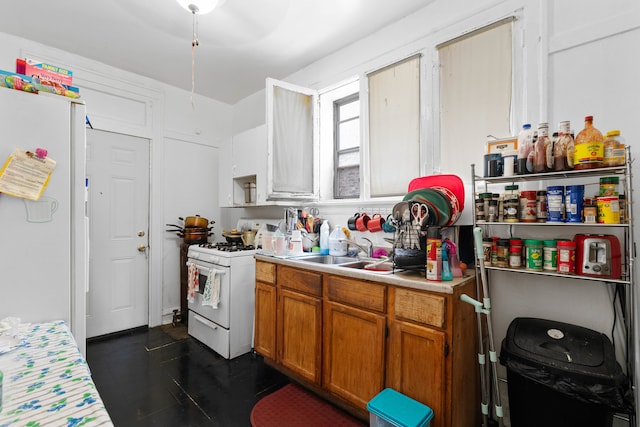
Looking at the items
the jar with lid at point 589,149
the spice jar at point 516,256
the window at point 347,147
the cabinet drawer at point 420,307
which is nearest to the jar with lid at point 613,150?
the jar with lid at point 589,149

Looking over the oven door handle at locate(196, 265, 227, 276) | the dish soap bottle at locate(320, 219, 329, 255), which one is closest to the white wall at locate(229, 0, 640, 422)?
the dish soap bottle at locate(320, 219, 329, 255)

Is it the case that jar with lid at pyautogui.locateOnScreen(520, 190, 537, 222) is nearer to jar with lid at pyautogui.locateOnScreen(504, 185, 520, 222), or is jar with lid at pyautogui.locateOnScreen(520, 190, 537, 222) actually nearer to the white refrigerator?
jar with lid at pyautogui.locateOnScreen(504, 185, 520, 222)

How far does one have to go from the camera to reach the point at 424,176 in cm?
232

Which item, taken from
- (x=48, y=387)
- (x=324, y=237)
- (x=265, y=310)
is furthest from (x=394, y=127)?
Answer: (x=48, y=387)

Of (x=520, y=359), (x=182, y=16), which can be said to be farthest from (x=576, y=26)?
(x=182, y=16)

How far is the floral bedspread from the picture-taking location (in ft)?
2.23

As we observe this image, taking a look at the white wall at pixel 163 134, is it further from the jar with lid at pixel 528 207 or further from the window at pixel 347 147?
the jar with lid at pixel 528 207

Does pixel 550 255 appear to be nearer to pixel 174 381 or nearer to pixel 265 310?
pixel 265 310

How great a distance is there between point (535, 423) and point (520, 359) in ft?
1.10

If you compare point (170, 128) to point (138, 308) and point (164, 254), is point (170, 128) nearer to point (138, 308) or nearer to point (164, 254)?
point (164, 254)

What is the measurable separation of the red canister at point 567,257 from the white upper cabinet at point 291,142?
209cm

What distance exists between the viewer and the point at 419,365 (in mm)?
1624

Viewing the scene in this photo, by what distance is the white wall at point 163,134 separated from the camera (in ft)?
10.4

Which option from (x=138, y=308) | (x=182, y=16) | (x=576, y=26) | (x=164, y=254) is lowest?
(x=138, y=308)
